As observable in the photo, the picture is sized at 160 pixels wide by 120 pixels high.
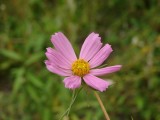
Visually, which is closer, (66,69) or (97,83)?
(97,83)

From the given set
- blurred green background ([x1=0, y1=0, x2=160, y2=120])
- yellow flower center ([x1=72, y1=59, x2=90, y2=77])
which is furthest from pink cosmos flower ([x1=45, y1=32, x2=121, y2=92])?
blurred green background ([x1=0, y1=0, x2=160, y2=120])

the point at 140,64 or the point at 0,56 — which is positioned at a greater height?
the point at 0,56

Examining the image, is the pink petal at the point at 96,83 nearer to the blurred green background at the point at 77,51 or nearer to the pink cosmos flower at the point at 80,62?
the pink cosmos flower at the point at 80,62

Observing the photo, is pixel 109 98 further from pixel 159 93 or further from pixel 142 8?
pixel 142 8

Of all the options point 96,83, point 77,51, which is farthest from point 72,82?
point 77,51

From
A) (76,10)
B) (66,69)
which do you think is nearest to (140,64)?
(76,10)

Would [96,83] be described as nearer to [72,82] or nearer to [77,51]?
[72,82]

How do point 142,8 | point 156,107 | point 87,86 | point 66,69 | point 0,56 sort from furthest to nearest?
point 142,8 < point 0,56 < point 156,107 < point 66,69 < point 87,86
